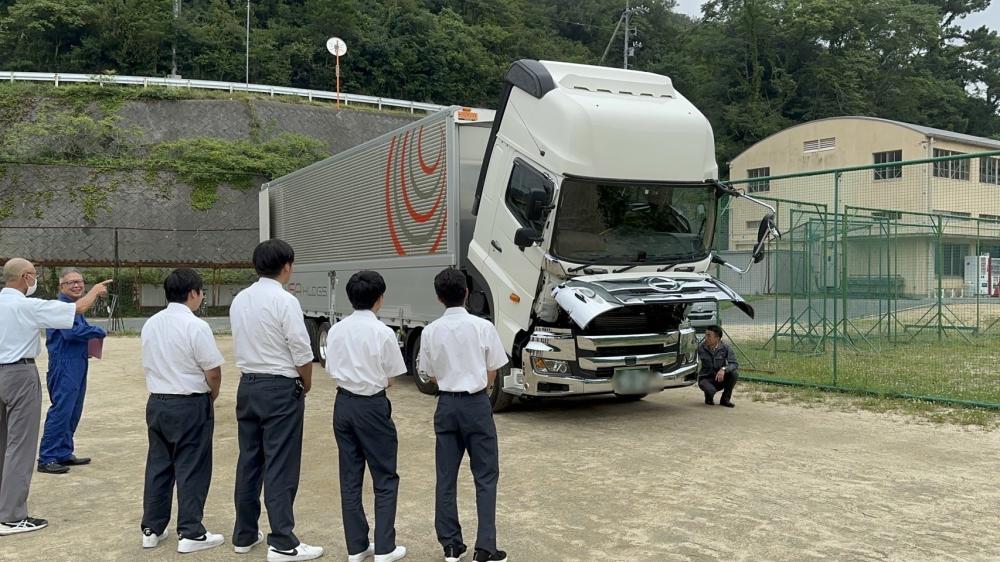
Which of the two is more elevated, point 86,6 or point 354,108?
point 86,6

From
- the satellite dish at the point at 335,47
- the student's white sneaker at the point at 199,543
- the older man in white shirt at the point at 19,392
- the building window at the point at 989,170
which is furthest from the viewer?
the satellite dish at the point at 335,47

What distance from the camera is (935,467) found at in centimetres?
666

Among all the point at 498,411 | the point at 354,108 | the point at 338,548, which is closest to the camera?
the point at 338,548

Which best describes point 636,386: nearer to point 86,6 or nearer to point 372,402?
point 372,402

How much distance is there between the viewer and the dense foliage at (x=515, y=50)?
47875 mm

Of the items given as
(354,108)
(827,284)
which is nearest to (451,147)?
(827,284)

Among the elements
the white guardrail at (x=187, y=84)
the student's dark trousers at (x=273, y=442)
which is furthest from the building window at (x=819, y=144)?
the student's dark trousers at (x=273, y=442)

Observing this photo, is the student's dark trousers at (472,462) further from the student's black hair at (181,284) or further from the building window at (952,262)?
the building window at (952,262)

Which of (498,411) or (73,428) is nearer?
(73,428)

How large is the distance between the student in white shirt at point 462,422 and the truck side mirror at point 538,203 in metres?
3.58

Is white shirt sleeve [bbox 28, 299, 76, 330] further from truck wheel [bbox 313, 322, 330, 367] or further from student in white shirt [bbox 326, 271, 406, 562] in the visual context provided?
truck wheel [bbox 313, 322, 330, 367]

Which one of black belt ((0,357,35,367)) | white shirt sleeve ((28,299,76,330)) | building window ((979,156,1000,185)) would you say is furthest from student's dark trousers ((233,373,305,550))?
building window ((979,156,1000,185))

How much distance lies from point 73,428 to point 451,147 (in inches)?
199

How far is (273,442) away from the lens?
4.36 meters
